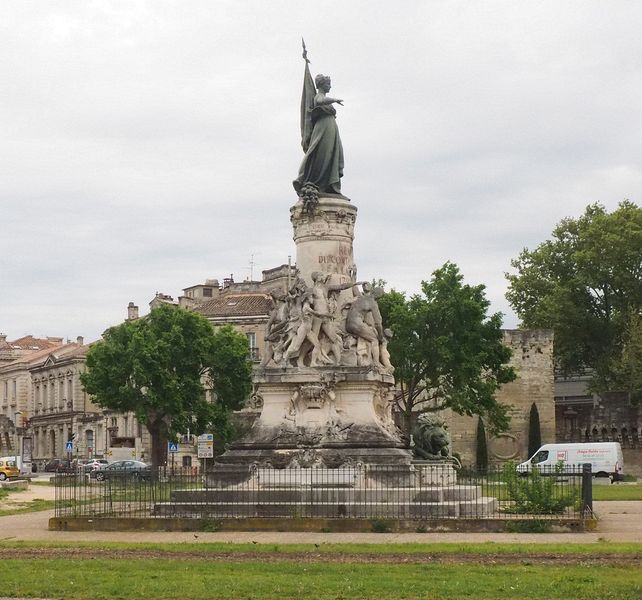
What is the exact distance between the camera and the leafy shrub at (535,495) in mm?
24609

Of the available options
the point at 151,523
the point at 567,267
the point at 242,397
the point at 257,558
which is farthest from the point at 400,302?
the point at 257,558

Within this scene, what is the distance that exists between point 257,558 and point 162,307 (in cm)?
4196

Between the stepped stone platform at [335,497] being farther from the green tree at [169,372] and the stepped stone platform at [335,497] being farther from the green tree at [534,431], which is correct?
the green tree at [534,431]

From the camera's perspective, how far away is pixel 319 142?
97.5 feet

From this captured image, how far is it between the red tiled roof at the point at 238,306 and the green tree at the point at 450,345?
22.9 metres

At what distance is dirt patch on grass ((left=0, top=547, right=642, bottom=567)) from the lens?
17.7 metres

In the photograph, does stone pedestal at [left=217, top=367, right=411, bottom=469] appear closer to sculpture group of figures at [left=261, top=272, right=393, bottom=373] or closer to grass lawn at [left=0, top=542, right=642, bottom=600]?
sculpture group of figures at [left=261, top=272, right=393, bottom=373]

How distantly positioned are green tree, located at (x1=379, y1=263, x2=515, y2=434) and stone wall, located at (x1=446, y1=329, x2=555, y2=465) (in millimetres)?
11932

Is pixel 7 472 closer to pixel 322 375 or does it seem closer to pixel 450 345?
pixel 450 345

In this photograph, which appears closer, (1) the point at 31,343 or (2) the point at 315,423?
(2) the point at 315,423

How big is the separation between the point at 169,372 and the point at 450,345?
502 inches

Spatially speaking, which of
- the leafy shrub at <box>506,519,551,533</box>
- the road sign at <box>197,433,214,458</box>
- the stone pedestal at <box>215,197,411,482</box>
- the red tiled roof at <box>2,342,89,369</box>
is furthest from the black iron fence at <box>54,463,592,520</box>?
the red tiled roof at <box>2,342,89,369</box>

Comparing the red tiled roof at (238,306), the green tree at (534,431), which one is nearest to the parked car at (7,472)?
the red tiled roof at (238,306)

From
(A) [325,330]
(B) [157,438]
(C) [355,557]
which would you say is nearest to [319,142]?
(A) [325,330]
